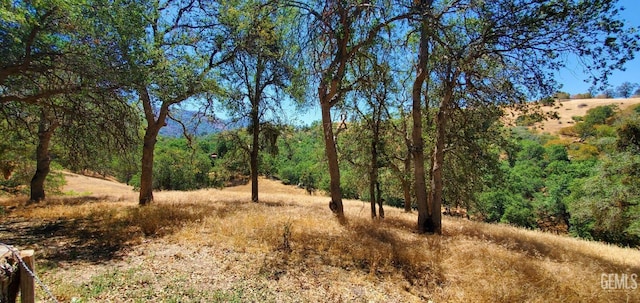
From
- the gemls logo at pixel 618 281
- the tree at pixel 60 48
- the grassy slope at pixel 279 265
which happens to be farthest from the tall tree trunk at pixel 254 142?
the gemls logo at pixel 618 281

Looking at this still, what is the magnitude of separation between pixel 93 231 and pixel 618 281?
1194cm

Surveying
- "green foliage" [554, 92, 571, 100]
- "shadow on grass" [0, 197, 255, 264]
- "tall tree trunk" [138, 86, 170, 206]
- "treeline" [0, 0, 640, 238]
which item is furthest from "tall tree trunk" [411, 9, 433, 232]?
"tall tree trunk" [138, 86, 170, 206]

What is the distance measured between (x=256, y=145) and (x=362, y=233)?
9918mm

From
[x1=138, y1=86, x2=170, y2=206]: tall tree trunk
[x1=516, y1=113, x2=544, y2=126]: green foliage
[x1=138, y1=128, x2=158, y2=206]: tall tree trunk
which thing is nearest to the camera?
[x1=516, y1=113, x2=544, y2=126]: green foliage

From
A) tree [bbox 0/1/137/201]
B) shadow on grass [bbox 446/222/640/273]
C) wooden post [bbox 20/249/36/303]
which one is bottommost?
shadow on grass [bbox 446/222/640/273]

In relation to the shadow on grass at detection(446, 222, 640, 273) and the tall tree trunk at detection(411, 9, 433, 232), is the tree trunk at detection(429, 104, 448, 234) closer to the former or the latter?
the tall tree trunk at detection(411, 9, 433, 232)

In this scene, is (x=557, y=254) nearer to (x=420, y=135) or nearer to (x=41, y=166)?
(x=420, y=135)

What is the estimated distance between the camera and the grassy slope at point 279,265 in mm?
4586

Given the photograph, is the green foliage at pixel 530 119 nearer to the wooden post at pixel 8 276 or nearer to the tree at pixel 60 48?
the wooden post at pixel 8 276

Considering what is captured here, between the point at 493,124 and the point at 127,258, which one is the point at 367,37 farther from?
the point at 127,258

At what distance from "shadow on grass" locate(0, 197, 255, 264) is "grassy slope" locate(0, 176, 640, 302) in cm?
3

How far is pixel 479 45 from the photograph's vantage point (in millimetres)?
7762

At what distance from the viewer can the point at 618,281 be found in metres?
6.02

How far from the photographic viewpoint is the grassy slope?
4586mm
